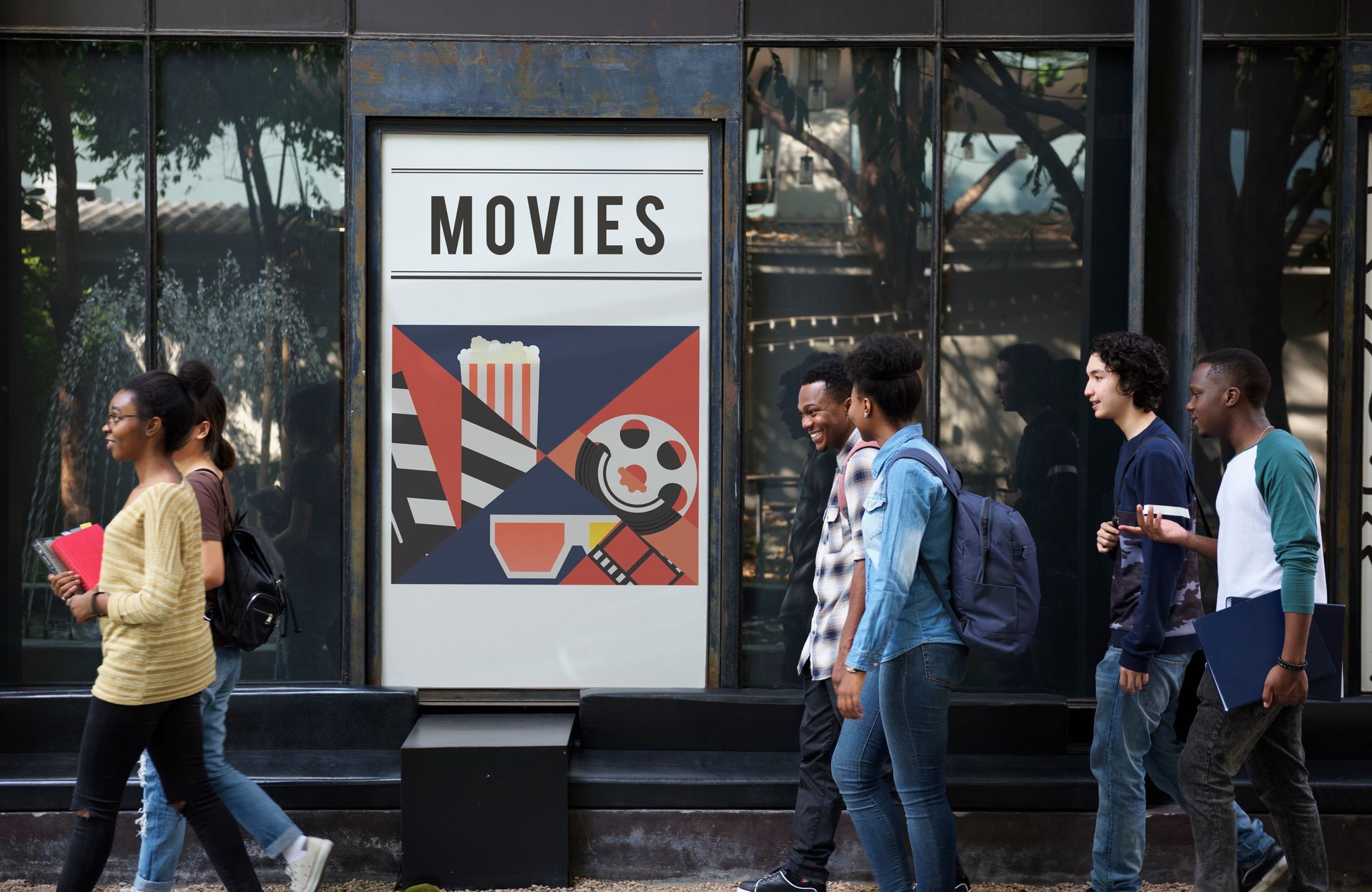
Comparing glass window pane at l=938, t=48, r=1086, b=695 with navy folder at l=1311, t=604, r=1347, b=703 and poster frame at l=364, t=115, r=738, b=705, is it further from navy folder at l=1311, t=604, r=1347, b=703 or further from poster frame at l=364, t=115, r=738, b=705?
navy folder at l=1311, t=604, r=1347, b=703

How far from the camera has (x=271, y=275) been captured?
5809 millimetres

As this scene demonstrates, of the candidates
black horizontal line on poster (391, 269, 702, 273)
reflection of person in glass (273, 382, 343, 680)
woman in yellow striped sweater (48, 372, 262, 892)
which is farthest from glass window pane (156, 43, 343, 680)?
woman in yellow striped sweater (48, 372, 262, 892)

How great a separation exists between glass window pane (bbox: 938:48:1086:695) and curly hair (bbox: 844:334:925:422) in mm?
1959

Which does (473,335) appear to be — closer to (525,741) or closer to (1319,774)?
(525,741)

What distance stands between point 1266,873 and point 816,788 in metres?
1.61

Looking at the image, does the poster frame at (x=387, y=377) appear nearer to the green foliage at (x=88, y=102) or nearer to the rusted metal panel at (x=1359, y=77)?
the green foliage at (x=88, y=102)

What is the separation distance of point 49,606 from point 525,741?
2.54 m

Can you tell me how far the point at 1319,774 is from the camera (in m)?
5.35

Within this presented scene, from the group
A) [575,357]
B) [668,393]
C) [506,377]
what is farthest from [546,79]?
[668,393]

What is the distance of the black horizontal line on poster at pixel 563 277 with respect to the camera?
577cm

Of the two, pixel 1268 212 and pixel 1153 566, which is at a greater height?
pixel 1268 212

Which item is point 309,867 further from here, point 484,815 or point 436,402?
point 436,402

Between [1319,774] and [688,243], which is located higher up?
[688,243]

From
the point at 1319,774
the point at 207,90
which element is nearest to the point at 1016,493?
the point at 1319,774
